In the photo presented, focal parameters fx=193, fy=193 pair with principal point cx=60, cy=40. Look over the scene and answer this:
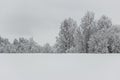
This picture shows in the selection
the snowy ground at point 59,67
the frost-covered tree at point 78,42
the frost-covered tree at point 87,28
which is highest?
the frost-covered tree at point 87,28

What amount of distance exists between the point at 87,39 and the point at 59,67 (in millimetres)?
5277

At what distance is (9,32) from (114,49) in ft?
13.5

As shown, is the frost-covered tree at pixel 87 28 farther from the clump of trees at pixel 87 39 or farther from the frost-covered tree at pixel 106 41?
the frost-covered tree at pixel 106 41

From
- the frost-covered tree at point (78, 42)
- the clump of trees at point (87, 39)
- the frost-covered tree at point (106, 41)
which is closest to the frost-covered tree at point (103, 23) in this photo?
the clump of trees at point (87, 39)

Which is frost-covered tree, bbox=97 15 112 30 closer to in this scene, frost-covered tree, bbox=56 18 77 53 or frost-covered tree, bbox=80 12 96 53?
frost-covered tree, bbox=80 12 96 53

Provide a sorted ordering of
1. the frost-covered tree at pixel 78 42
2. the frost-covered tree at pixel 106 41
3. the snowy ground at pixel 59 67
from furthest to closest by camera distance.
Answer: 1. the frost-covered tree at pixel 78 42
2. the frost-covered tree at pixel 106 41
3. the snowy ground at pixel 59 67

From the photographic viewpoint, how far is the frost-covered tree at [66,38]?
5.94 meters

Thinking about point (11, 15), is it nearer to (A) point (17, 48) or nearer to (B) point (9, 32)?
(B) point (9, 32)

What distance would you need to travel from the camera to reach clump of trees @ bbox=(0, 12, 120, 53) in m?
5.78

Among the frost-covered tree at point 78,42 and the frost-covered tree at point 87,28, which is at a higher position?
the frost-covered tree at point 87,28

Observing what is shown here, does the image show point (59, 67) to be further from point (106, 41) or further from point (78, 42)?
point (106, 41)

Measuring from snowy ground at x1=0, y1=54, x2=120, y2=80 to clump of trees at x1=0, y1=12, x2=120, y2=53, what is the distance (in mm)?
4833

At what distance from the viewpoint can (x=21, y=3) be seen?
8.30m

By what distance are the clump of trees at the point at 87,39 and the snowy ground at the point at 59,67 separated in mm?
4833
